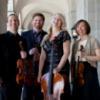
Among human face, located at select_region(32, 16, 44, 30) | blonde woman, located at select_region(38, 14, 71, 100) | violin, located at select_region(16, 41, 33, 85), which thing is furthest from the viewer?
human face, located at select_region(32, 16, 44, 30)

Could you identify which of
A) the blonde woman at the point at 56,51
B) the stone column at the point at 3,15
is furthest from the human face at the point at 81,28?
the stone column at the point at 3,15

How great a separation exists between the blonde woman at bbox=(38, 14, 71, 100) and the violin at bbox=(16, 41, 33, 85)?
125mm

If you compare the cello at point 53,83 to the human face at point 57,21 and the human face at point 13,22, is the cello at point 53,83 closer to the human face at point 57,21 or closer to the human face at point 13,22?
the human face at point 57,21

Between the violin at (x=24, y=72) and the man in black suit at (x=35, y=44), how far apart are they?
88 mm

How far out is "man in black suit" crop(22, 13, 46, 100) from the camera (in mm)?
5770

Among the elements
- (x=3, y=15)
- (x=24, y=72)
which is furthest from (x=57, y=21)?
(x=3, y=15)

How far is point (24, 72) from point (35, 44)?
51 cm

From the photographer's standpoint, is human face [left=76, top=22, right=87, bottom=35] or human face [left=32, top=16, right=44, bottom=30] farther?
human face [left=32, top=16, right=44, bottom=30]

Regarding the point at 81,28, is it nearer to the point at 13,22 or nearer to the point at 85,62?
the point at 85,62

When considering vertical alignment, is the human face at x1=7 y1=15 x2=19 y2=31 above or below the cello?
above

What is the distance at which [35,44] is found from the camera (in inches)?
233

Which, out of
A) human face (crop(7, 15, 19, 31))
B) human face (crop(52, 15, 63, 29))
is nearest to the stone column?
human face (crop(7, 15, 19, 31))

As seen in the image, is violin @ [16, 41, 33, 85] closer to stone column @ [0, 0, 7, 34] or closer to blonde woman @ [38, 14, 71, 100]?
blonde woman @ [38, 14, 71, 100]

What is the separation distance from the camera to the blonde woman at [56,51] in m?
5.58
